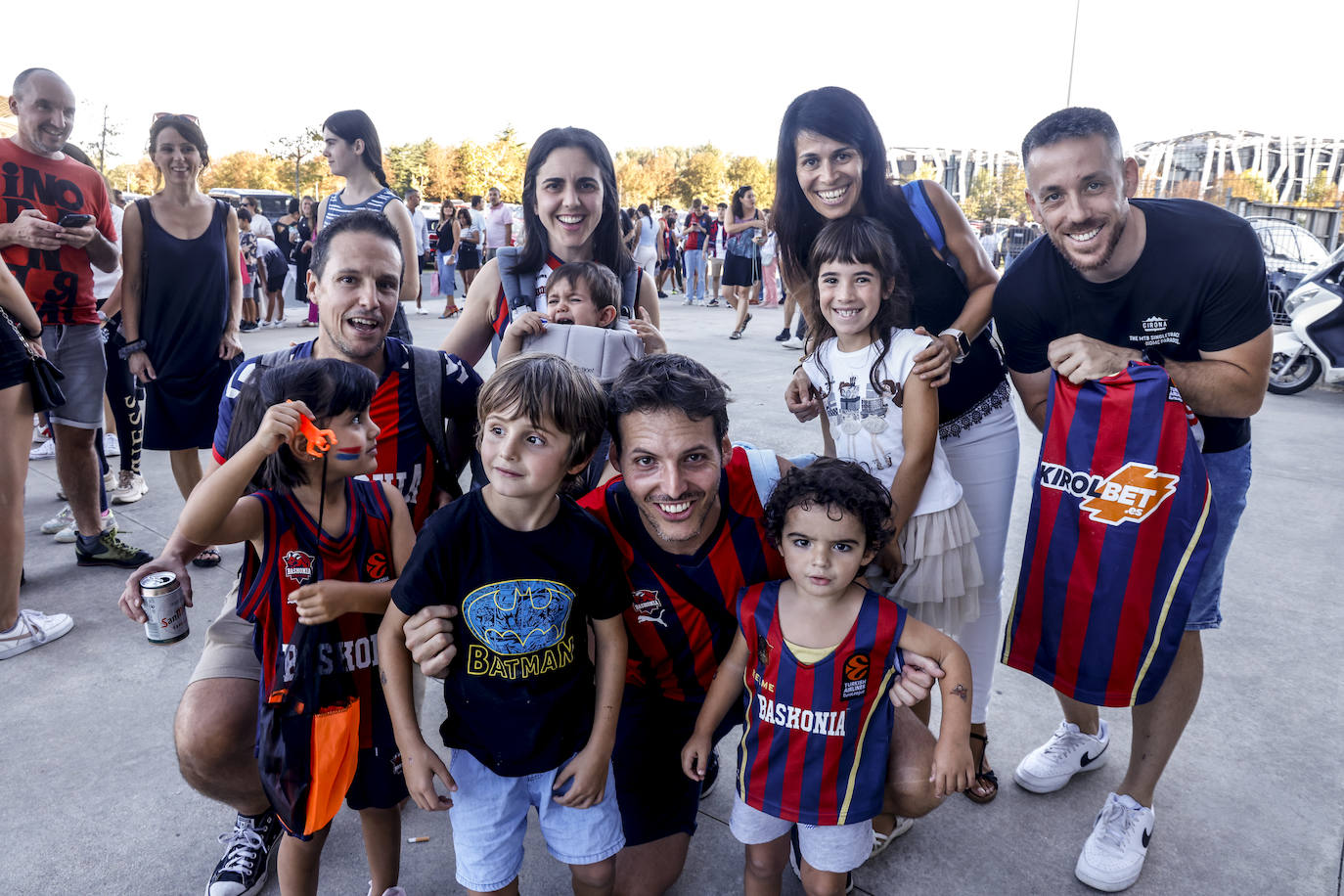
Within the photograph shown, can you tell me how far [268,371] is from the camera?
187 centimetres

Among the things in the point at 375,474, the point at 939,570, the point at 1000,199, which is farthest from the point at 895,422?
the point at 1000,199

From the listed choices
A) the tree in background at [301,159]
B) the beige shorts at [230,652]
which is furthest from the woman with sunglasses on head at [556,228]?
the tree in background at [301,159]

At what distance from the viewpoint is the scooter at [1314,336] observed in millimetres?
7574

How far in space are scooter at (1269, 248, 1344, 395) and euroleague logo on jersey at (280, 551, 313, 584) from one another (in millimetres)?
8400

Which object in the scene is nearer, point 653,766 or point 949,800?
point 653,766

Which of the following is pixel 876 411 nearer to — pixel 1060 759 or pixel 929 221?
pixel 929 221

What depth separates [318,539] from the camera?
6.13 feet

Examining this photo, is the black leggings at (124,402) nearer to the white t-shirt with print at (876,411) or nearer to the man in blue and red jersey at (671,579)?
the man in blue and red jersey at (671,579)

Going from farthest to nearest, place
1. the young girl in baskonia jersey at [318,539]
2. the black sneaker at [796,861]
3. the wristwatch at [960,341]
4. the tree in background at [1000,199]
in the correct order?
the tree in background at [1000,199]
the wristwatch at [960,341]
the black sneaker at [796,861]
the young girl in baskonia jersey at [318,539]

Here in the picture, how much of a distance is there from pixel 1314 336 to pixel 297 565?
920 cm

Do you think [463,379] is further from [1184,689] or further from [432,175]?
[432,175]

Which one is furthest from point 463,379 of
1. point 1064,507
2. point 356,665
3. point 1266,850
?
point 1266,850

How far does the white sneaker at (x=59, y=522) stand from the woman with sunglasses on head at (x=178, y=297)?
2.37 ft

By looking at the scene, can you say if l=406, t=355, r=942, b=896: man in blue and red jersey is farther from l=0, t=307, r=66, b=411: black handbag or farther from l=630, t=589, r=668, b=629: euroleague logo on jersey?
l=0, t=307, r=66, b=411: black handbag
